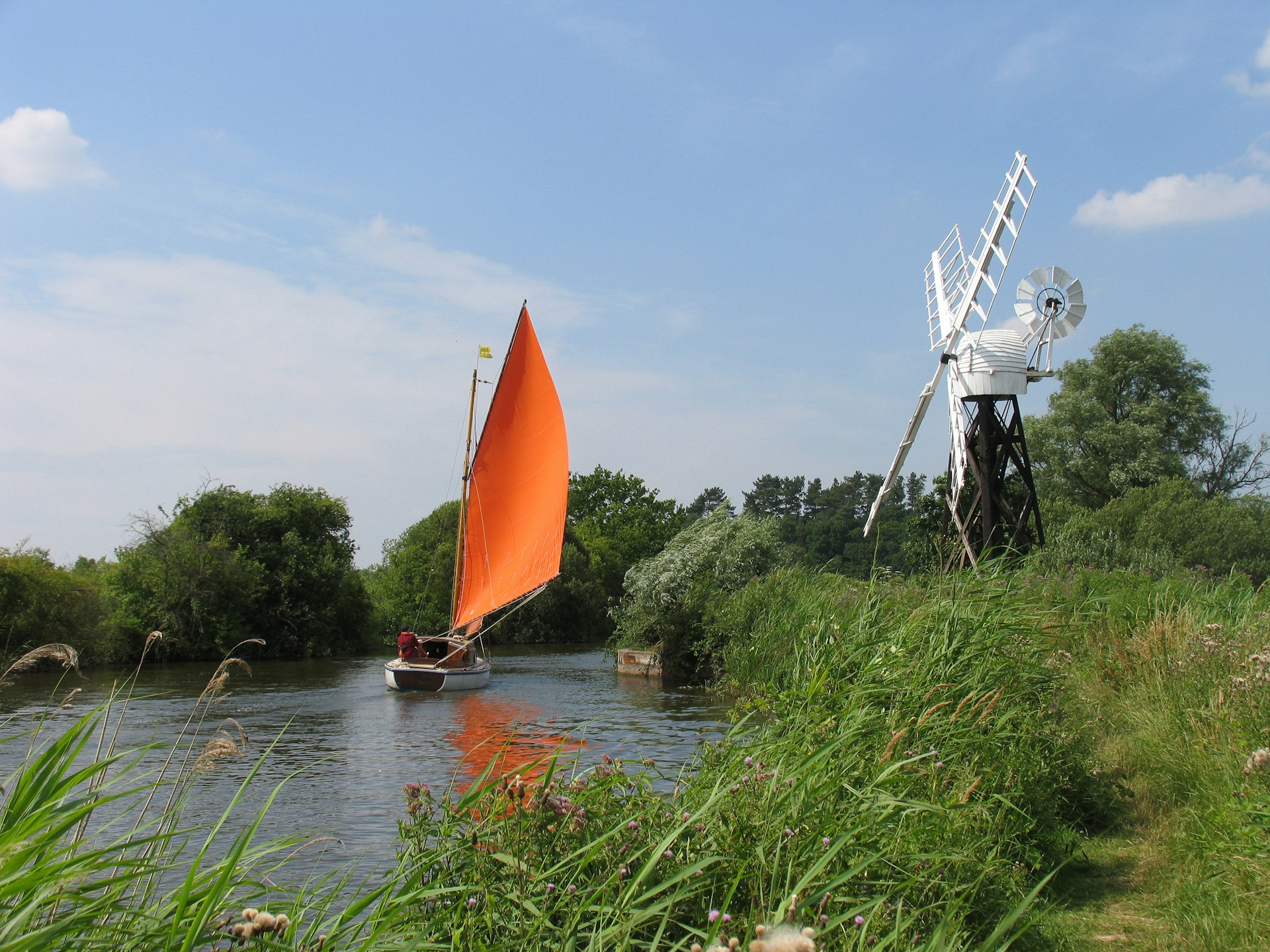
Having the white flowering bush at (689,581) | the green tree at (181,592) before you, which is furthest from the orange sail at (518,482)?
the green tree at (181,592)

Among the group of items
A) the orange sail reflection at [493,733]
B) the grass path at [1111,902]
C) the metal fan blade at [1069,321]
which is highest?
the metal fan blade at [1069,321]

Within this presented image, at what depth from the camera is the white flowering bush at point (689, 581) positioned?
1003 inches

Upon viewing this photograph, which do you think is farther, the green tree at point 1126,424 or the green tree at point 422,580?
the green tree at point 422,580

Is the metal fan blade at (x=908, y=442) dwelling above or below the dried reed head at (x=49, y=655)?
above

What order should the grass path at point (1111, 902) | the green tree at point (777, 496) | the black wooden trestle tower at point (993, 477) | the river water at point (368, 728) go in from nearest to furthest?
the grass path at point (1111, 902), the river water at point (368, 728), the black wooden trestle tower at point (993, 477), the green tree at point (777, 496)

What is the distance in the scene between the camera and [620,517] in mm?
65625

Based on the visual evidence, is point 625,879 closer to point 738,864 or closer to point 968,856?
point 738,864

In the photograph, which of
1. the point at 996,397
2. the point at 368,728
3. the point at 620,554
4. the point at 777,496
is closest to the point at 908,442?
the point at 996,397

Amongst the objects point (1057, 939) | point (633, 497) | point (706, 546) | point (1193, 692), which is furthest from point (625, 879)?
point (633, 497)

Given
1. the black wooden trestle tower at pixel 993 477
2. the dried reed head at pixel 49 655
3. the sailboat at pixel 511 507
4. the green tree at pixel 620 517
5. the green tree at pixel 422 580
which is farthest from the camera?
the green tree at pixel 620 517

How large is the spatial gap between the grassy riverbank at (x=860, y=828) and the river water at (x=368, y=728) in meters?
0.53

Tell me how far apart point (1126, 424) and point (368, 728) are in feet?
116

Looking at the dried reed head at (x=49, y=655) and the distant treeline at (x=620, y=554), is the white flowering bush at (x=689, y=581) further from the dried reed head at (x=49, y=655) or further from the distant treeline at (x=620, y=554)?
the dried reed head at (x=49, y=655)

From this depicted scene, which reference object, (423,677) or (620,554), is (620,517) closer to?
→ (620,554)
